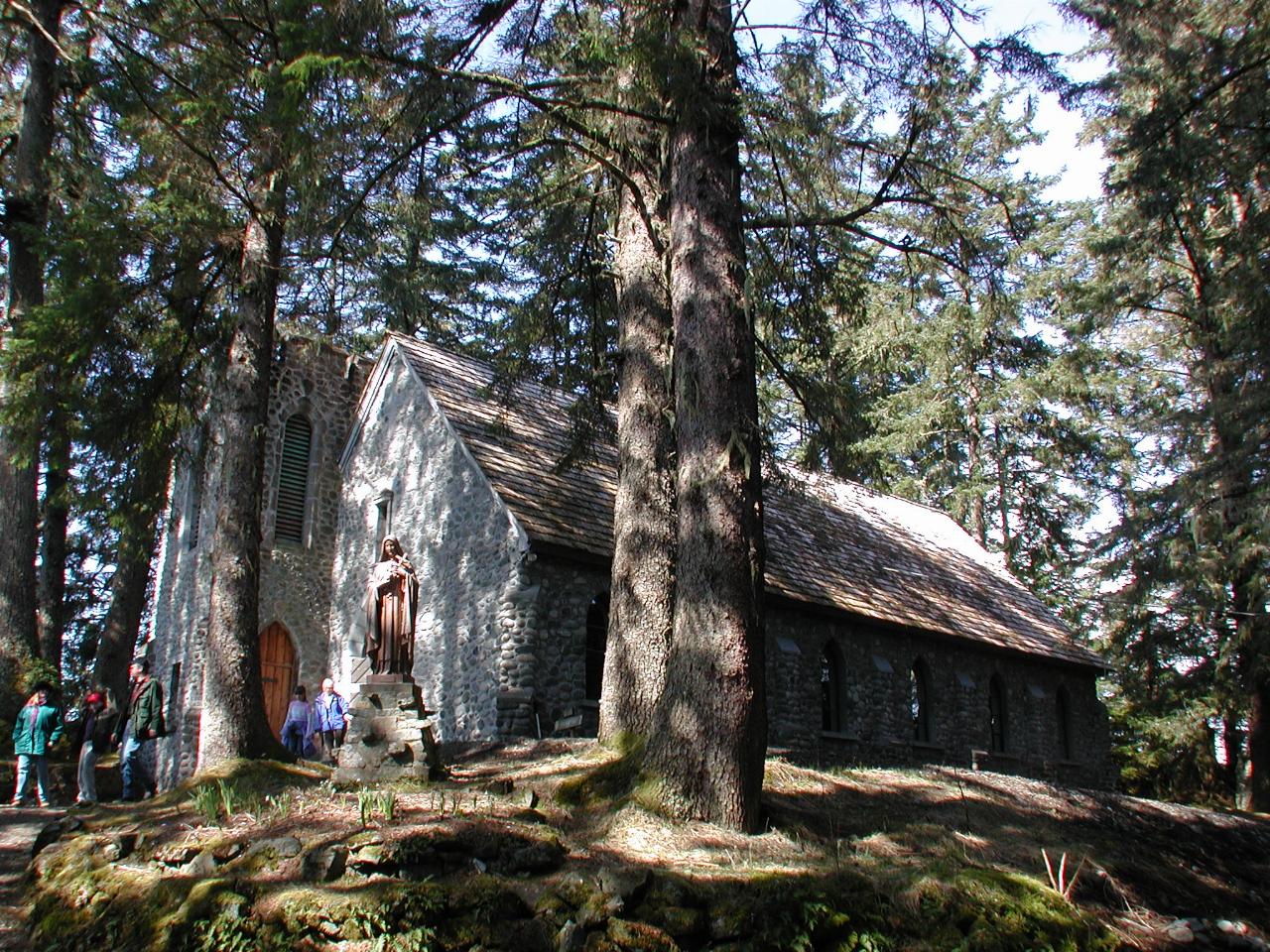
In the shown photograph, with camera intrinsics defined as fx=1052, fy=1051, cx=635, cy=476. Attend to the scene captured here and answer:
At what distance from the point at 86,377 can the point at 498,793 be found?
8.07 m

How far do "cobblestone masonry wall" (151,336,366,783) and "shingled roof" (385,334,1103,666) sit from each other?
297cm

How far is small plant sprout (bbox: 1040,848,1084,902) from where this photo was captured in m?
7.85

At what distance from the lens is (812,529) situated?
2191 centimetres

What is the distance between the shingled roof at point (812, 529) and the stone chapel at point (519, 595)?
0.06 meters

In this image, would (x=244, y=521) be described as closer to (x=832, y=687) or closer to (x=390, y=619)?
(x=390, y=619)

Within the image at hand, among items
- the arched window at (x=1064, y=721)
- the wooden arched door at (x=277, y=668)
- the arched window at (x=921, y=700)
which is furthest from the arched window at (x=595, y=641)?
the arched window at (x=1064, y=721)

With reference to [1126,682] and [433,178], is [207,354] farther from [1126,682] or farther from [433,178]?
[1126,682]

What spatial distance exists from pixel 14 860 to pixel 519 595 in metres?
6.29

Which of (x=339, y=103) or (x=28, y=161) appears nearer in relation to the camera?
(x=339, y=103)

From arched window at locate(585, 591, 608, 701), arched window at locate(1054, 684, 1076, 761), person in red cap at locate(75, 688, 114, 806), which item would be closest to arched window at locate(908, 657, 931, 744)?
arched window at locate(1054, 684, 1076, 761)

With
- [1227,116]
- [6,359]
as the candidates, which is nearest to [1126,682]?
[1227,116]

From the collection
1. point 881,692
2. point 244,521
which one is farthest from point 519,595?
point 881,692

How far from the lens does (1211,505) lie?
19.0m

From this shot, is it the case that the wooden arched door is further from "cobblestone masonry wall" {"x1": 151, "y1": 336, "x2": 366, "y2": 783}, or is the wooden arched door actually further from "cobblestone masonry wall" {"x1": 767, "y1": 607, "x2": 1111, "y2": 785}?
"cobblestone masonry wall" {"x1": 767, "y1": 607, "x2": 1111, "y2": 785}
